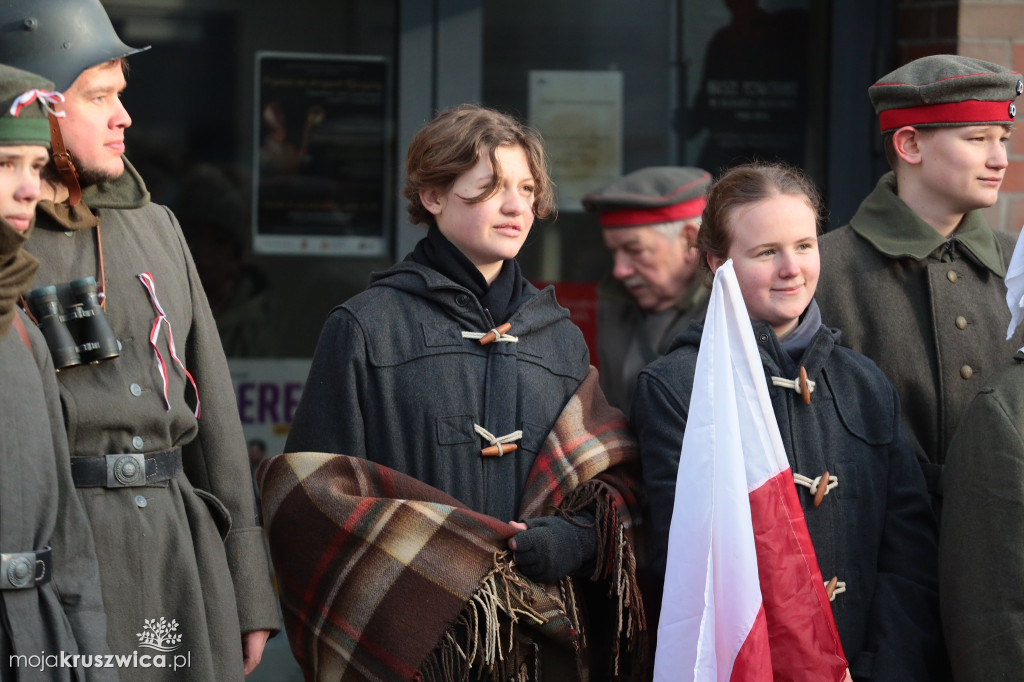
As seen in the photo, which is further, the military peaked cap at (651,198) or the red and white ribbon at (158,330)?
the military peaked cap at (651,198)

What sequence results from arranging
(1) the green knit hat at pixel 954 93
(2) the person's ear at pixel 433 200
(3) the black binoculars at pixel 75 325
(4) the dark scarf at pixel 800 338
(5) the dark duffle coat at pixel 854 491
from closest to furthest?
(3) the black binoculars at pixel 75 325, (5) the dark duffle coat at pixel 854 491, (4) the dark scarf at pixel 800 338, (2) the person's ear at pixel 433 200, (1) the green knit hat at pixel 954 93

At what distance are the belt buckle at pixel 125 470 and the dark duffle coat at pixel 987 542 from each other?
5.69 ft

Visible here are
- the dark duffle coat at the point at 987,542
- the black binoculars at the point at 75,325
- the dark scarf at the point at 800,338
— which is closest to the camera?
the black binoculars at the point at 75,325

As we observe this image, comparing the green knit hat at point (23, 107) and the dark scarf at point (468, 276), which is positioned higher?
the green knit hat at point (23, 107)

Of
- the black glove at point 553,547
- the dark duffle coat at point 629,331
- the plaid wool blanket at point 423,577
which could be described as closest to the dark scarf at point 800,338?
the plaid wool blanket at point 423,577

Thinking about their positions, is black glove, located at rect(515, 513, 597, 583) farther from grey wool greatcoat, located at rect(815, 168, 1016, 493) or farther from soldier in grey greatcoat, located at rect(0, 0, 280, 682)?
grey wool greatcoat, located at rect(815, 168, 1016, 493)

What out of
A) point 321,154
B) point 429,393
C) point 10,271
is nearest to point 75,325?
point 10,271

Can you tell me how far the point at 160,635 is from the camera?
2693 mm

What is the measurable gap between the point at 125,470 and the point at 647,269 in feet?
7.04

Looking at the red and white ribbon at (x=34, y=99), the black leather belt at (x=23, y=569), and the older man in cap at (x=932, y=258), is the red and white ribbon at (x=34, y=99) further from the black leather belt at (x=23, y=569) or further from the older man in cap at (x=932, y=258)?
the older man in cap at (x=932, y=258)

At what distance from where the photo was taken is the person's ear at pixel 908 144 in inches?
132

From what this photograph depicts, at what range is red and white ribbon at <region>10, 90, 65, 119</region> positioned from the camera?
2351mm

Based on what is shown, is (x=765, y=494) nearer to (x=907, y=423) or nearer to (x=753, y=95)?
(x=907, y=423)

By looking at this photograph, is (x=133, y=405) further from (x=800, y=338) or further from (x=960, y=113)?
(x=960, y=113)
